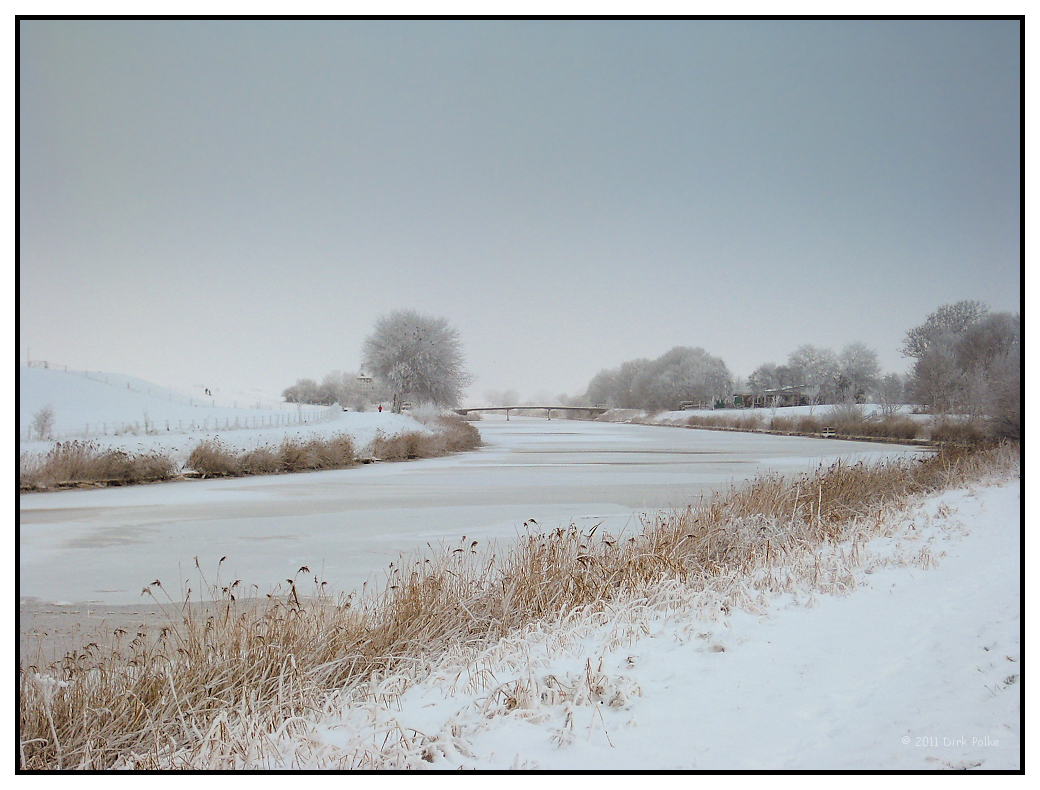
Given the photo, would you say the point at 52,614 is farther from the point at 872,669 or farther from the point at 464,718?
the point at 872,669

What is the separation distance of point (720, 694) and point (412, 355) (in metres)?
18.0

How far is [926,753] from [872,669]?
0.43m

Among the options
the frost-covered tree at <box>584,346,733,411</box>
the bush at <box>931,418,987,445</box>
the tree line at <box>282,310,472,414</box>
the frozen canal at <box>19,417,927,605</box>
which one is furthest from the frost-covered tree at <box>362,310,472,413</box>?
the bush at <box>931,418,987,445</box>

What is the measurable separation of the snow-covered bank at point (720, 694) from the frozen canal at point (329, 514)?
2.04 m

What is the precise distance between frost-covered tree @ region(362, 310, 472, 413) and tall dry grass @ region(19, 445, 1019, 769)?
1537 centimetres

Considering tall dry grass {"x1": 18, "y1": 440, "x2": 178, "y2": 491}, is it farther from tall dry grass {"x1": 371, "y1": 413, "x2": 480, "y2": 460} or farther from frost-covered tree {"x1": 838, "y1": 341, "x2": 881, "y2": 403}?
frost-covered tree {"x1": 838, "y1": 341, "x2": 881, "y2": 403}

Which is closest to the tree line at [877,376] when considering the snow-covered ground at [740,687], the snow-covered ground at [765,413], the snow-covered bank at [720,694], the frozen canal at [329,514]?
the snow-covered ground at [765,413]

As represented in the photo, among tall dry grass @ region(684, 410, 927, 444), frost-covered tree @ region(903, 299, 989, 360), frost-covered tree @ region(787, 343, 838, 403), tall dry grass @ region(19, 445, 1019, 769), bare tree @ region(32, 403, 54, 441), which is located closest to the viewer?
tall dry grass @ region(19, 445, 1019, 769)

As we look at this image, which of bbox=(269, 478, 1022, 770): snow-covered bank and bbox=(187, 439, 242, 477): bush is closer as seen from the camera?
bbox=(269, 478, 1022, 770): snow-covered bank

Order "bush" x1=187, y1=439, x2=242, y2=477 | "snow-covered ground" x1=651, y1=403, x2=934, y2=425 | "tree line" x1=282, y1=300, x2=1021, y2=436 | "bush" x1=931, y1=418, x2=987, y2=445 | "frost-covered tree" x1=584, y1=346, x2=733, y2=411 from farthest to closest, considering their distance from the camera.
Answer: "frost-covered tree" x1=584, y1=346, x2=733, y2=411, "bush" x1=187, y1=439, x2=242, y2=477, "snow-covered ground" x1=651, y1=403, x2=934, y2=425, "bush" x1=931, y1=418, x2=987, y2=445, "tree line" x1=282, y1=300, x2=1021, y2=436

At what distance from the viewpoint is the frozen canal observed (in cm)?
443

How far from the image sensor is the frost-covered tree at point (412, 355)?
19.2m

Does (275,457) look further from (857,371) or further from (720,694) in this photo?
(720,694)

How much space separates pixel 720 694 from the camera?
1.98 meters
